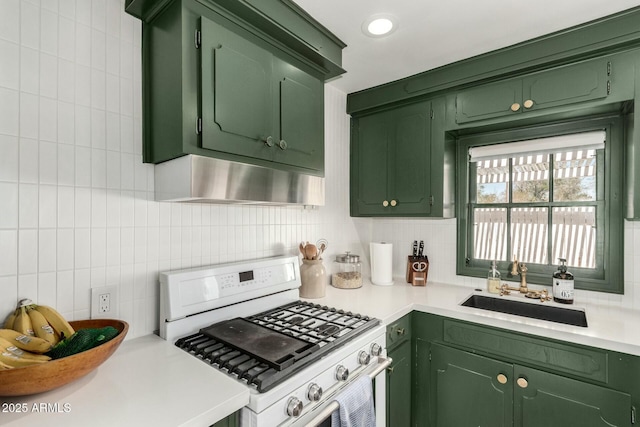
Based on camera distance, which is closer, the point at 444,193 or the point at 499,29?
the point at 499,29

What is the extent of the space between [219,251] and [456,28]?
163 centimetres

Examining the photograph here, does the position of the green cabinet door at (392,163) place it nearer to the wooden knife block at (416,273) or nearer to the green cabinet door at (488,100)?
the green cabinet door at (488,100)

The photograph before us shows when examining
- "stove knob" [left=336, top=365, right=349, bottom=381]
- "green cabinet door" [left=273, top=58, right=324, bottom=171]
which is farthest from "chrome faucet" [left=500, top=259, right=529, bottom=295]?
"green cabinet door" [left=273, top=58, right=324, bottom=171]

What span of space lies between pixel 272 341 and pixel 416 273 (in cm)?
139

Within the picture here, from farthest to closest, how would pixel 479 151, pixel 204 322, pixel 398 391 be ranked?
pixel 479 151 → pixel 398 391 → pixel 204 322

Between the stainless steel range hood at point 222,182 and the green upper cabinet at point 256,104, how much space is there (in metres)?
0.07

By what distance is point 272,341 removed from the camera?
115 centimetres

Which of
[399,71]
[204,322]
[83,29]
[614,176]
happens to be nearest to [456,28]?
[399,71]

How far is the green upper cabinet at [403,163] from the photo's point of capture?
200 cm

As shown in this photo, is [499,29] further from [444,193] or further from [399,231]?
[399,231]

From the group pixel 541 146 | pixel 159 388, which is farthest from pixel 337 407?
pixel 541 146

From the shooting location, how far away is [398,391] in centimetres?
166

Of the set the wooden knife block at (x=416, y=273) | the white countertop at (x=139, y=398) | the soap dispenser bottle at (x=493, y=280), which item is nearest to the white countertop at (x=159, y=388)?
the white countertop at (x=139, y=398)

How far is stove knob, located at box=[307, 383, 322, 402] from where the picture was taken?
1.03m
